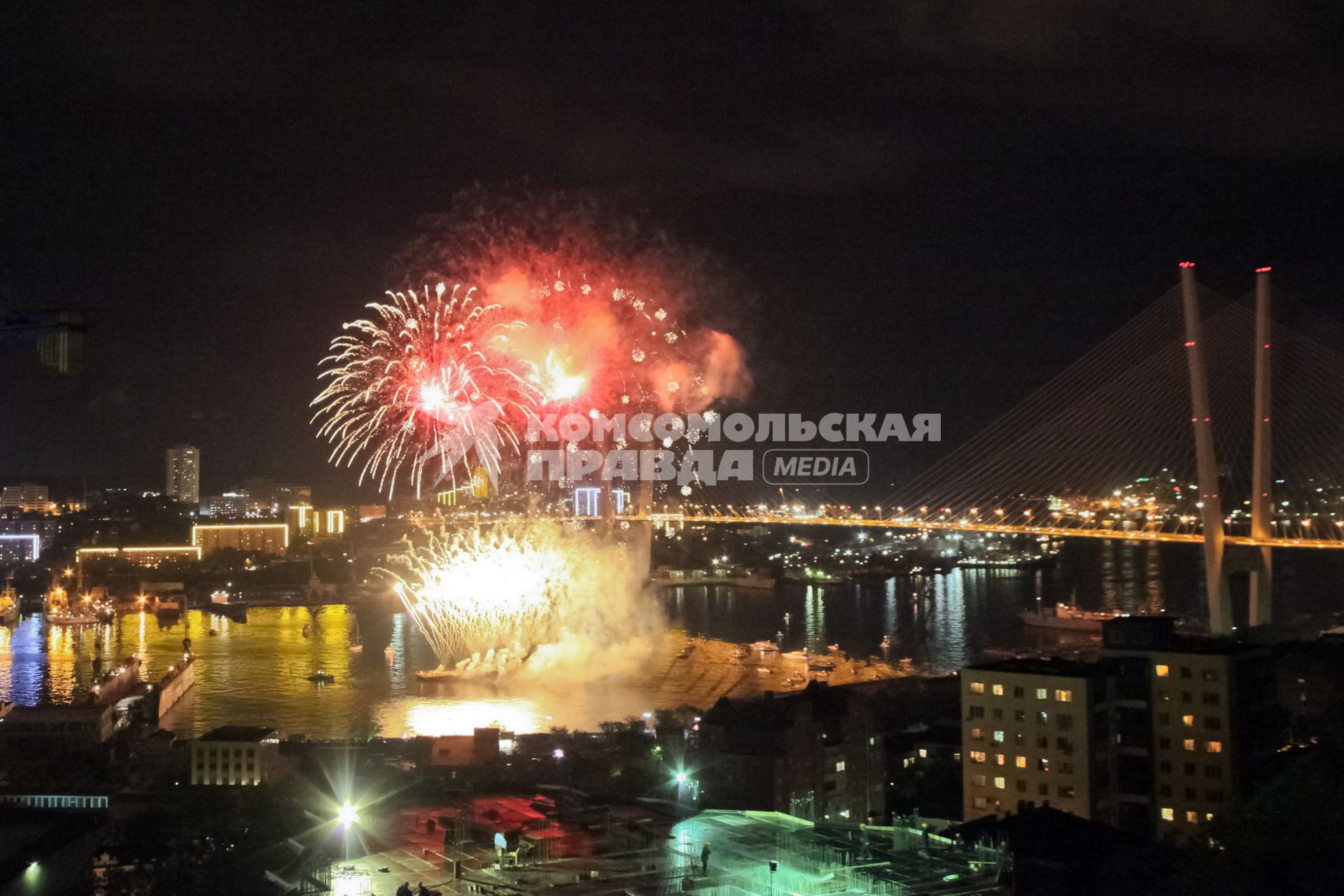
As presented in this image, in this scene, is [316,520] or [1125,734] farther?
[316,520]

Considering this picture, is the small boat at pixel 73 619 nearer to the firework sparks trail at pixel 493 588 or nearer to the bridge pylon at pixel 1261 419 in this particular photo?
the firework sparks trail at pixel 493 588

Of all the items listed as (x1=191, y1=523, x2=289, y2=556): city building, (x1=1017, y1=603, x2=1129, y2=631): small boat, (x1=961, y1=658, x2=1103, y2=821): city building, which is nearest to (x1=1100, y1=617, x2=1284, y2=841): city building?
(x1=961, y1=658, x2=1103, y2=821): city building

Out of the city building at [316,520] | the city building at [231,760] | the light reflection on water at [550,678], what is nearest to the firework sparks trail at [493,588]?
the light reflection on water at [550,678]

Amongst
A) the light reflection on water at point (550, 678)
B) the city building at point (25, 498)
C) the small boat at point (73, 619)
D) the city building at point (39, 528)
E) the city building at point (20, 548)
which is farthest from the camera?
the city building at point (25, 498)

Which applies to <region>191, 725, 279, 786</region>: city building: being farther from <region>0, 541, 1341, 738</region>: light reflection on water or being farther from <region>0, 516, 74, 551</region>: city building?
<region>0, 516, 74, 551</region>: city building

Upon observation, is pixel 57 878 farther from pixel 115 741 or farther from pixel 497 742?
pixel 115 741

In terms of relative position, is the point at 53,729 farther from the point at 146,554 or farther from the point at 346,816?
the point at 146,554

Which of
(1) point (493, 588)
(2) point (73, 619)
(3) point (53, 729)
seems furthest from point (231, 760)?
(2) point (73, 619)
